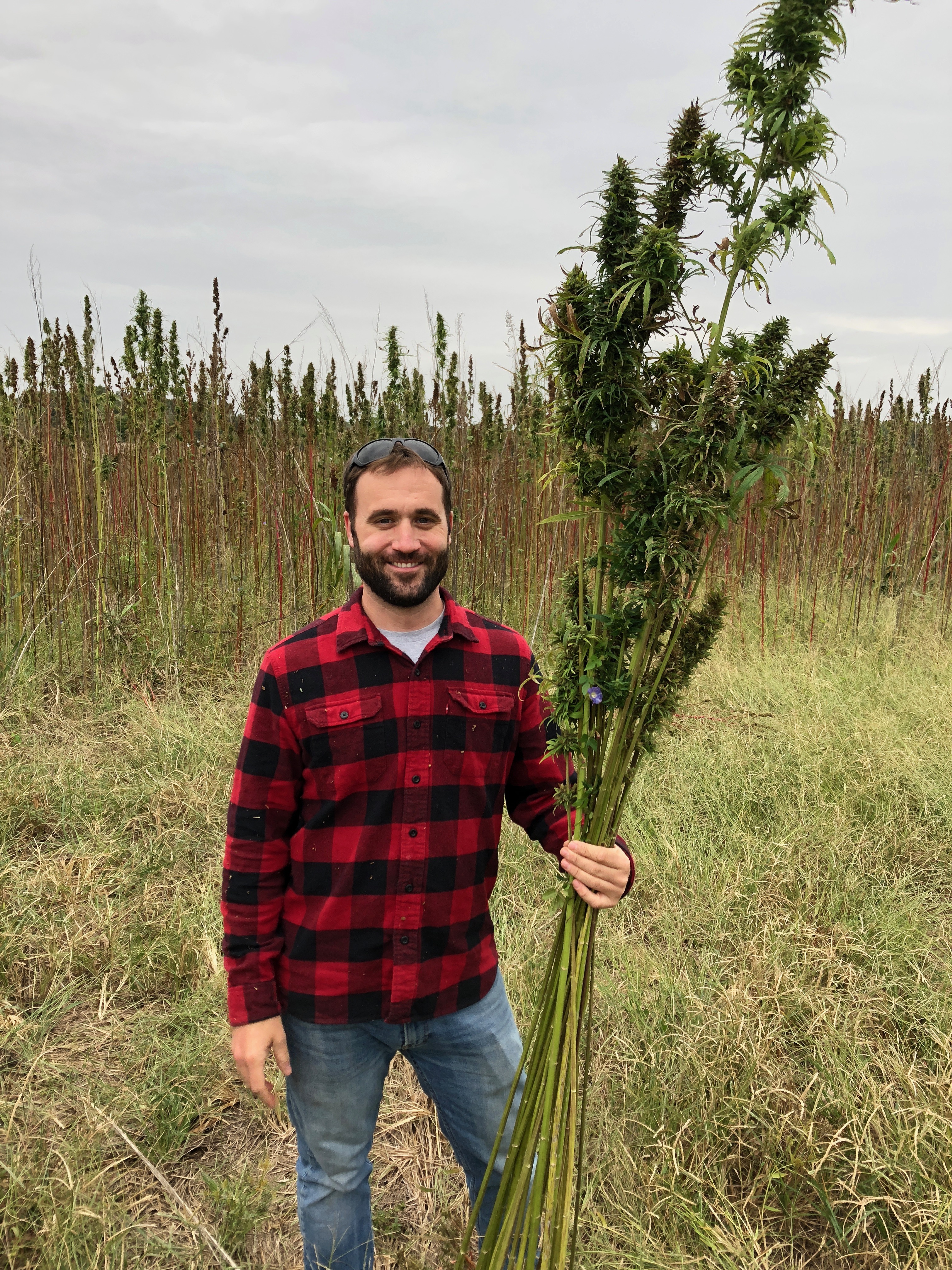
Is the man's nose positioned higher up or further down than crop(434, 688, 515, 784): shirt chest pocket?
higher up

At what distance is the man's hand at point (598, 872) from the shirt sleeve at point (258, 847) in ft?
1.81

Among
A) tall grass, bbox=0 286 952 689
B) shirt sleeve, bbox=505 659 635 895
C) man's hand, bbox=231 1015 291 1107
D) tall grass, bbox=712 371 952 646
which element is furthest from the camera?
tall grass, bbox=712 371 952 646

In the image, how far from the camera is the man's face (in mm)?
1376

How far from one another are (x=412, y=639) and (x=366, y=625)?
0.30 ft

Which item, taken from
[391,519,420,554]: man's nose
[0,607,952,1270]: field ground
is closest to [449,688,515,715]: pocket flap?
[391,519,420,554]: man's nose

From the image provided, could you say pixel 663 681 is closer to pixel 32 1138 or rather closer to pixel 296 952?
pixel 296 952

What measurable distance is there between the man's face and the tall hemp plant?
0.34 meters

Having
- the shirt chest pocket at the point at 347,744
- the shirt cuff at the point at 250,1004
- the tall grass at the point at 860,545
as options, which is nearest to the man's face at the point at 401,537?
the shirt chest pocket at the point at 347,744

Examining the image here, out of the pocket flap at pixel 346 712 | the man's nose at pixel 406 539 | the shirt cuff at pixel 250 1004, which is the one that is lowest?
the shirt cuff at pixel 250 1004

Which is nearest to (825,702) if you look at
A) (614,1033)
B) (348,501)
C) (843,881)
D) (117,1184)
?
(843,881)

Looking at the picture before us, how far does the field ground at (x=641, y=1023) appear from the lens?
1.67m

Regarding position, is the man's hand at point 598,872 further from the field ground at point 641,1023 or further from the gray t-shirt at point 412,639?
the field ground at point 641,1023

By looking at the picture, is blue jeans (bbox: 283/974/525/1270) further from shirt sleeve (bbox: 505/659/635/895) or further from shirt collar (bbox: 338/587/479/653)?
shirt collar (bbox: 338/587/479/653)

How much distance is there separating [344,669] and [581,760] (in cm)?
49
